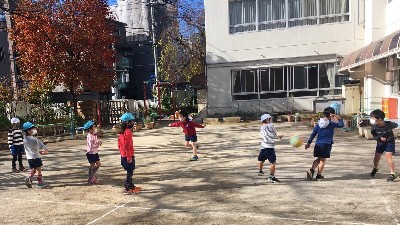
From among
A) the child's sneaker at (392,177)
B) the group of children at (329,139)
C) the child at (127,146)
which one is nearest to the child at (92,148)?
the child at (127,146)

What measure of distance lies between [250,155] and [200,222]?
553 cm

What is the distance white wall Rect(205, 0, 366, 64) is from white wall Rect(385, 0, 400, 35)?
3130mm

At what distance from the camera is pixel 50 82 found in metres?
20.5

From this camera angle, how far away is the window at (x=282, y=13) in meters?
20.6

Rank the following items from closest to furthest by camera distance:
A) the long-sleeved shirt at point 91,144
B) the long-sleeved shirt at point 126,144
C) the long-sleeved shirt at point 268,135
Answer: the long-sleeved shirt at point 126,144, the long-sleeved shirt at point 268,135, the long-sleeved shirt at point 91,144

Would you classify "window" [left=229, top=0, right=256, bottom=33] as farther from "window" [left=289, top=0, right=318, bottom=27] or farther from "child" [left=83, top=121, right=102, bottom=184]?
"child" [left=83, top=121, right=102, bottom=184]

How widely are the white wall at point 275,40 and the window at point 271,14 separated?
48 centimetres

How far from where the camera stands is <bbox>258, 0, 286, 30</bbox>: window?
21.3m

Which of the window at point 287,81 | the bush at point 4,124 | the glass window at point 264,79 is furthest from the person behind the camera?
the glass window at point 264,79

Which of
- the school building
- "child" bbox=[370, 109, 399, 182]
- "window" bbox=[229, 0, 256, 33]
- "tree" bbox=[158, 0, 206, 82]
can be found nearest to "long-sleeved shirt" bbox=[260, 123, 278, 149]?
"child" bbox=[370, 109, 399, 182]

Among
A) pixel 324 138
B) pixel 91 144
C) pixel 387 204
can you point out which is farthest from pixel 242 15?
pixel 387 204

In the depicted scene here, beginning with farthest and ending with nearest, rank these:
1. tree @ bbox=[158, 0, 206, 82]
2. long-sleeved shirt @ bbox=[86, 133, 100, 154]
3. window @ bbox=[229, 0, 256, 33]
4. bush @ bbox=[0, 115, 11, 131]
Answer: tree @ bbox=[158, 0, 206, 82], window @ bbox=[229, 0, 256, 33], bush @ bbox=[0, 115, 11, 131], long-sleeved shirt @ bbox=[86, 133, 100, 154]

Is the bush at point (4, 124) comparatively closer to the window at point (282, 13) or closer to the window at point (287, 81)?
the window at point (287, 81)

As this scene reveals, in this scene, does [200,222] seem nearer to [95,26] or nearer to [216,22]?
[95,26]
